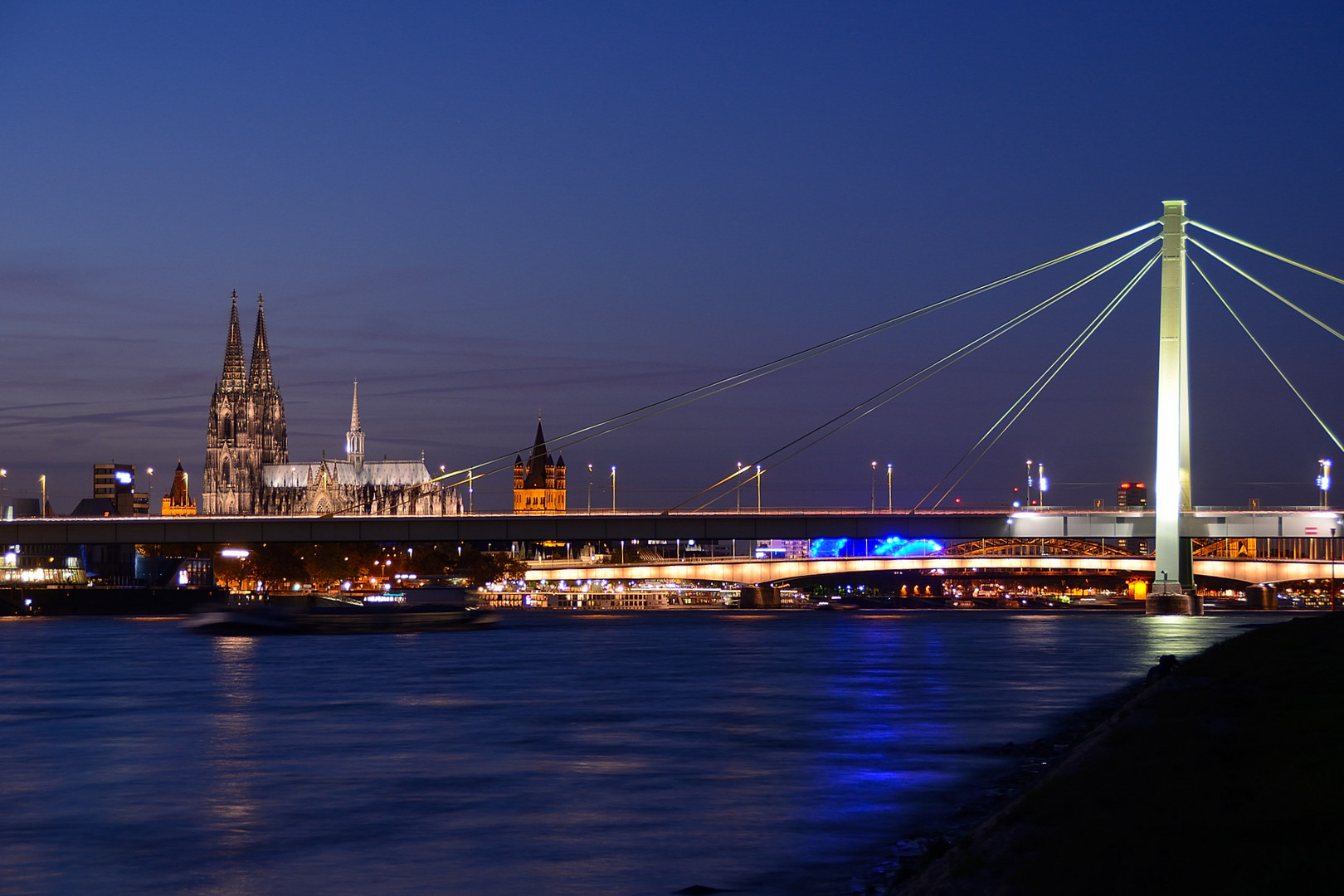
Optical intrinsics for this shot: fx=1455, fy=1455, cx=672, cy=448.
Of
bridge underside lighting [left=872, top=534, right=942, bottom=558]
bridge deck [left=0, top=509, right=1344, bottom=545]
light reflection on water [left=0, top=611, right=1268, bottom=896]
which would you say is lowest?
light reflection on water [left=0, top=611, right=1268, bottom=896]

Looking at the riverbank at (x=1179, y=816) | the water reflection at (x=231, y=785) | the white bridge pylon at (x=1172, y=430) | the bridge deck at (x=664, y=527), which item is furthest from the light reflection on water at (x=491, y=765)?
the bridge deck at (x=664, y=527)

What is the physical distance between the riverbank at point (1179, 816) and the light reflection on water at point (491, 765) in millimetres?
2528

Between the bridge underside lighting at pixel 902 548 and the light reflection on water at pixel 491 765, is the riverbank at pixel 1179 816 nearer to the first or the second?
the light reflection on water at pixel 491 765

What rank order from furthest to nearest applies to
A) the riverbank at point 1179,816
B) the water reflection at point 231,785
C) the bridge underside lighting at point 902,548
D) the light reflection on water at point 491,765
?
the bridge underside lighting at point 902,548
the light reflection on water at point 491,765
the water reflection at point 231,785
the riverbank at point 1179,816

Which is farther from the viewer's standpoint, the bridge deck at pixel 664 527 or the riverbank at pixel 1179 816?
the bridge deck at pixel 664 527

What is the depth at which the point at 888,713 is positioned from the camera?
35.5m

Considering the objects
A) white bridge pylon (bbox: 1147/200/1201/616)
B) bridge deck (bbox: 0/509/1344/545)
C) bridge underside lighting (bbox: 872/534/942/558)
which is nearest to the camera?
white bridge pylon (bbox: 1147/200/1201/616)

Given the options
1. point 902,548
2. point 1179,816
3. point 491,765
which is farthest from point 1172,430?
point 902,548

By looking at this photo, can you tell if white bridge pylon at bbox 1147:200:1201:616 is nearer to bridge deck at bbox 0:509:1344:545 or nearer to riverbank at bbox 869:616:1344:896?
bridge deck at bbox 0:509:1344:545

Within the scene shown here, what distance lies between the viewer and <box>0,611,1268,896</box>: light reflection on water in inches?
672

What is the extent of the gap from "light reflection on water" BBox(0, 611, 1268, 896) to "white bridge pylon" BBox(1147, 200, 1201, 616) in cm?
3047

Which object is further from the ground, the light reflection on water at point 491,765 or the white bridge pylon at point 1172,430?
the white bridge pylon at point 1172,430

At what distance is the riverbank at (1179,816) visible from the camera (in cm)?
1191

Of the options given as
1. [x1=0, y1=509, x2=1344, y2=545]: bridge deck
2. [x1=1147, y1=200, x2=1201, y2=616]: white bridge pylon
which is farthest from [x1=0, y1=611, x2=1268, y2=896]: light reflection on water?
[x1=0, y1=509, x2=1344, y2=545]: bridge deck
